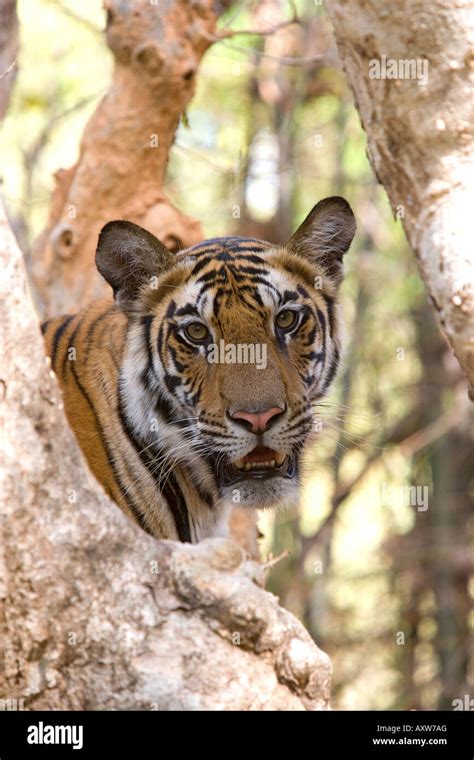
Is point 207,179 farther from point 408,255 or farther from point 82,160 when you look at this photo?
point 82,160

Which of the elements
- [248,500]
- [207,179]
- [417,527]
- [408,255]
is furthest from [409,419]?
[248,500]

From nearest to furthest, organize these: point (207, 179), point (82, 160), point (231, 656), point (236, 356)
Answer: point (231, 656) < point (236, 356) < point (82, 160) < point (207, 179)

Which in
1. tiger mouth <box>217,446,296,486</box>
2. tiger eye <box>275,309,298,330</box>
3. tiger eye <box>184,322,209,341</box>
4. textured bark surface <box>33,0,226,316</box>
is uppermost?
textured bark surface <box>33,0,226,316</box>

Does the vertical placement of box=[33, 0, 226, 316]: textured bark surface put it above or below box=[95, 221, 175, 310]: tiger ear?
above

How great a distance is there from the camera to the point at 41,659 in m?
2.77

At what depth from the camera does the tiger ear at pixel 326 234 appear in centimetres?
409

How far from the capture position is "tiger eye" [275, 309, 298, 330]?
3.80 meters

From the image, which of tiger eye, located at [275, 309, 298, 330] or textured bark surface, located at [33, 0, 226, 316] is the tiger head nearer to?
tiger eye, located at [275, 309, 298, 330]

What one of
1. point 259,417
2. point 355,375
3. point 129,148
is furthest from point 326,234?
point 355,375

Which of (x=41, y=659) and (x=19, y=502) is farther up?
(x=19, y=502)

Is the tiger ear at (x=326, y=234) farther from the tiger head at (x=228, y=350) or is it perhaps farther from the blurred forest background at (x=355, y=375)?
the blurred forest background at (x=355, y=375)

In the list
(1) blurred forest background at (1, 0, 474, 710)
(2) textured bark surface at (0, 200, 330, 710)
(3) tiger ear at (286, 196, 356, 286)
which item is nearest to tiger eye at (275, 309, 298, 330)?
(3) tiger ear at (286, 196, 356, 286)

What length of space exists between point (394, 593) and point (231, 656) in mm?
6693

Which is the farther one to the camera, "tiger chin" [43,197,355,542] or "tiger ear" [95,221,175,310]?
"tiger ear" [95,221,175,310]
